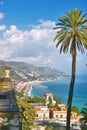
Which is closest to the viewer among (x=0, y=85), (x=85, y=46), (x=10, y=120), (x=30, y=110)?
(x=10, y=120)

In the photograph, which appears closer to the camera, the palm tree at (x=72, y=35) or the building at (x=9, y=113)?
the building at (x=9, y=113)

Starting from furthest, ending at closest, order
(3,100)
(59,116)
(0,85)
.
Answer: (59,116) < (0,85) < (3,100)

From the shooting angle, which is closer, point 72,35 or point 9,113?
point 9,113

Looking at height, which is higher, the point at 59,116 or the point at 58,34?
the point at 58,34

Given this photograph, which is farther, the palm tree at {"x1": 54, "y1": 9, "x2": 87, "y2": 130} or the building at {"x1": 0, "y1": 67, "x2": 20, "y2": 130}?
the palm tree at {"x1": 54, "y1": 9, "x2": 87, "y2": 130}

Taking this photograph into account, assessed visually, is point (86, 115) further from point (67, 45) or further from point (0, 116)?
point (0, 116)

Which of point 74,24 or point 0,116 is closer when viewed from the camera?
point 0,116

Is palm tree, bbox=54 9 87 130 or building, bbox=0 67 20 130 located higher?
palm tree, bbox=54 9 87 130

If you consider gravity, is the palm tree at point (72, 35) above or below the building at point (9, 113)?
above

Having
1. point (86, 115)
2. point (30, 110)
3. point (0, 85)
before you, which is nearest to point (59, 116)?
point (30, 110)

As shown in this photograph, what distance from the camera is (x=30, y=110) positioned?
47.3 m

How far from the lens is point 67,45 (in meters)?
38.8

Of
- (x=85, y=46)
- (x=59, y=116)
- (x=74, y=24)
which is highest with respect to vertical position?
(x=74, y=24)

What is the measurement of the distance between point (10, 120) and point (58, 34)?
71.8 feet
